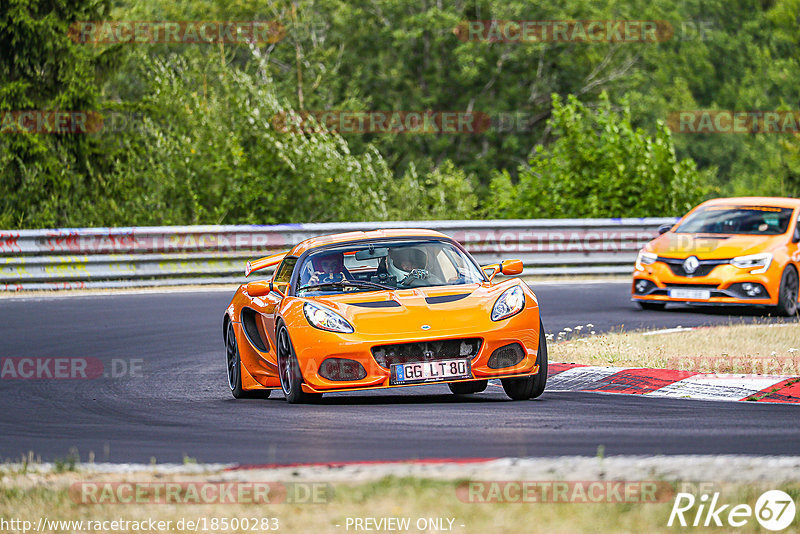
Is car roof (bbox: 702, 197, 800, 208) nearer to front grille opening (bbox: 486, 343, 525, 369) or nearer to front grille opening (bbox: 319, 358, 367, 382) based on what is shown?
front grille opening (bbox: 486, 343, 525, 369)

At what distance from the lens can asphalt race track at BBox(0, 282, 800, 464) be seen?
7227 mm

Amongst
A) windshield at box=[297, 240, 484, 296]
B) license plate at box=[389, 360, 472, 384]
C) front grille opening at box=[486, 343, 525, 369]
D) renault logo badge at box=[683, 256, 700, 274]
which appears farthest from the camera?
renault logo badge at box=[683, 256, 700, 274]

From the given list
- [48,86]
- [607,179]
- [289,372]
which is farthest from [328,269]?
[48,86]

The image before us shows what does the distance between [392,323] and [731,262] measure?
28.5ft

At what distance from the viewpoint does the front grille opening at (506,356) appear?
927 centimetres

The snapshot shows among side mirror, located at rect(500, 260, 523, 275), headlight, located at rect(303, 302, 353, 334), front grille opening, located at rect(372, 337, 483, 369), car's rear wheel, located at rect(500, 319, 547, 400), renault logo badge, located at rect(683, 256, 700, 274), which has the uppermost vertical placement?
side mirror, located at rect(500, 260, 523, 275)

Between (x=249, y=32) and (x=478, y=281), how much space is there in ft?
137

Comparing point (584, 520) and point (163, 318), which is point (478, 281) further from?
point (163, 318)

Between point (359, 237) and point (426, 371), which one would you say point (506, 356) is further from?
point (359, 237)

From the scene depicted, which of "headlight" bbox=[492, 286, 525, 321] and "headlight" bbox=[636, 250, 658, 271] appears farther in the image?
"headlight" bbox=[636, 250, 658, 271]

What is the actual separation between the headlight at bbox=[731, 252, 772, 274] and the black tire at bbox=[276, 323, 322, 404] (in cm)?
859

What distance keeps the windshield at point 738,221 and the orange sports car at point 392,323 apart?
317 inches

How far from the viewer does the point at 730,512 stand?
5.34 m

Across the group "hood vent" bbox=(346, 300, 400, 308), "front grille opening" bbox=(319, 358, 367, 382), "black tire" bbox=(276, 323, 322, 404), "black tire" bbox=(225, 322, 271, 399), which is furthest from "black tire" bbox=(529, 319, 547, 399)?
"black tire" bbox=(225, 322, 271, 399)
